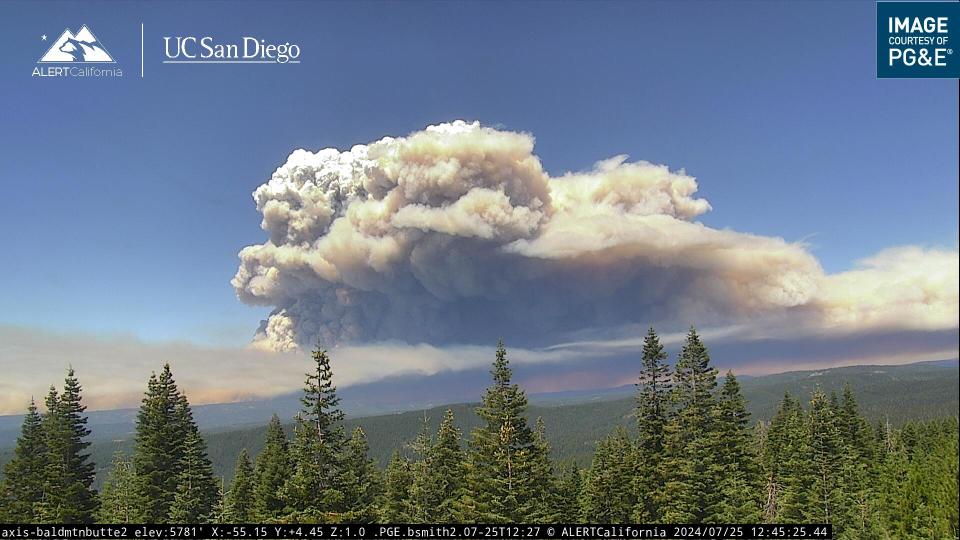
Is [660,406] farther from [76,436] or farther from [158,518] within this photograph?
[76,436]

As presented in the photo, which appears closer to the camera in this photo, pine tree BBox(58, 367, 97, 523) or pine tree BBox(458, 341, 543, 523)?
pine tree BBox(458, 341, 543, 523)

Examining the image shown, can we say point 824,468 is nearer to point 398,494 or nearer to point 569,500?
point 569,500

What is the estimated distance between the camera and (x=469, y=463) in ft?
154

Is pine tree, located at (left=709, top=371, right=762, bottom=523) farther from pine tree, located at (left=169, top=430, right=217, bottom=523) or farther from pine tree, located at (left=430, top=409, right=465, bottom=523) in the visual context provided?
pine tree, located at (left=169, top=430, right=217, bottom=523)

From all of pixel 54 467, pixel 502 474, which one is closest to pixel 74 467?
pixel 54 467

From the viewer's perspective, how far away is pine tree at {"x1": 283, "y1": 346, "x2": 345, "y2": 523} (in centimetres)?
4116

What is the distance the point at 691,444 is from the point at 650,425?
10.9 ft

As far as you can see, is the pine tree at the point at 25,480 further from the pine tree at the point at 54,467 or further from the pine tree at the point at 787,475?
the pine tree at the point at 787,475

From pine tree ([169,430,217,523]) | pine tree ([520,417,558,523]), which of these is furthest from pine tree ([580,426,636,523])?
pine tree ([169,430,217,523])

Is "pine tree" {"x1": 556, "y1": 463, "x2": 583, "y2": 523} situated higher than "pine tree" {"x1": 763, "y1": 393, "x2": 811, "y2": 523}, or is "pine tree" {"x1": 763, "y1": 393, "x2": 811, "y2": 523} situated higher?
"pine tree" {"x1": 763, "y1": 393, "x2": 811, "y2": 523}

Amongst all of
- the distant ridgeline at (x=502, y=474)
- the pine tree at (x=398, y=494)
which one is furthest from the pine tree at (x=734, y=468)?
the pine tree at (x=398, y=494)

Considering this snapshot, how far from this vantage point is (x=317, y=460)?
42031 mm

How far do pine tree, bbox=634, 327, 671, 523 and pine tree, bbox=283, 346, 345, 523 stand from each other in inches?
914

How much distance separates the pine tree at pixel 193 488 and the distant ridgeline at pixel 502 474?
0.16 metres
